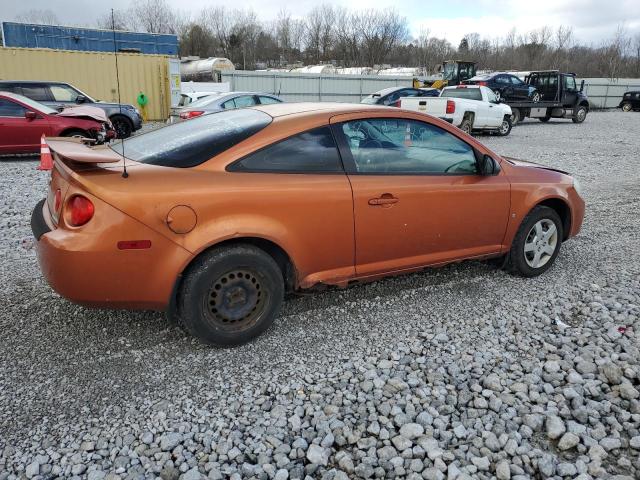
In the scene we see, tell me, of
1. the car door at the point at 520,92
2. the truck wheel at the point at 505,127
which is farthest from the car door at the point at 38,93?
A: the car door at the point at 520,92

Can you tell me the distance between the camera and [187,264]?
3086mm

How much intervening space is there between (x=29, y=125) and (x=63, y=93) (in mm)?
4511

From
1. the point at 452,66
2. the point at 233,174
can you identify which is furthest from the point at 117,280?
the point at 452,66

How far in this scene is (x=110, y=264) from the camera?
2936 mm

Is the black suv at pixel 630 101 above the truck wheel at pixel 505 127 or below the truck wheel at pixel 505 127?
above

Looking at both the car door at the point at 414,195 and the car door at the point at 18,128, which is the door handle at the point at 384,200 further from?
the car door at the point at 18,128

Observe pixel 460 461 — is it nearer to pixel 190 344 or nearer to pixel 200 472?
pixel 200 472

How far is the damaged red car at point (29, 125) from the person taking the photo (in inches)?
421

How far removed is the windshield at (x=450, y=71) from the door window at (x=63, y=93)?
22891 millimetres

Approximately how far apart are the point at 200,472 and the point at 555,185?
376 centimetres

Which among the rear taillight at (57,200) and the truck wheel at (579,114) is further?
the truck wheel at (579,114)

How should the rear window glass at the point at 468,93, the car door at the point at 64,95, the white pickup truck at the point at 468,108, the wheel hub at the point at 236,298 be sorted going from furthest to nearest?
the rear window glass at the point at 468,93
the white pickup truck at the point at 468,108
the car door at the point at 64,95
the wheel hub at the point at 236,298

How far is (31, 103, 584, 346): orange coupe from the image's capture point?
2965 millimetres

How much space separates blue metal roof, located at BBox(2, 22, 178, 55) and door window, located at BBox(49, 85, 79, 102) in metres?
12.1
